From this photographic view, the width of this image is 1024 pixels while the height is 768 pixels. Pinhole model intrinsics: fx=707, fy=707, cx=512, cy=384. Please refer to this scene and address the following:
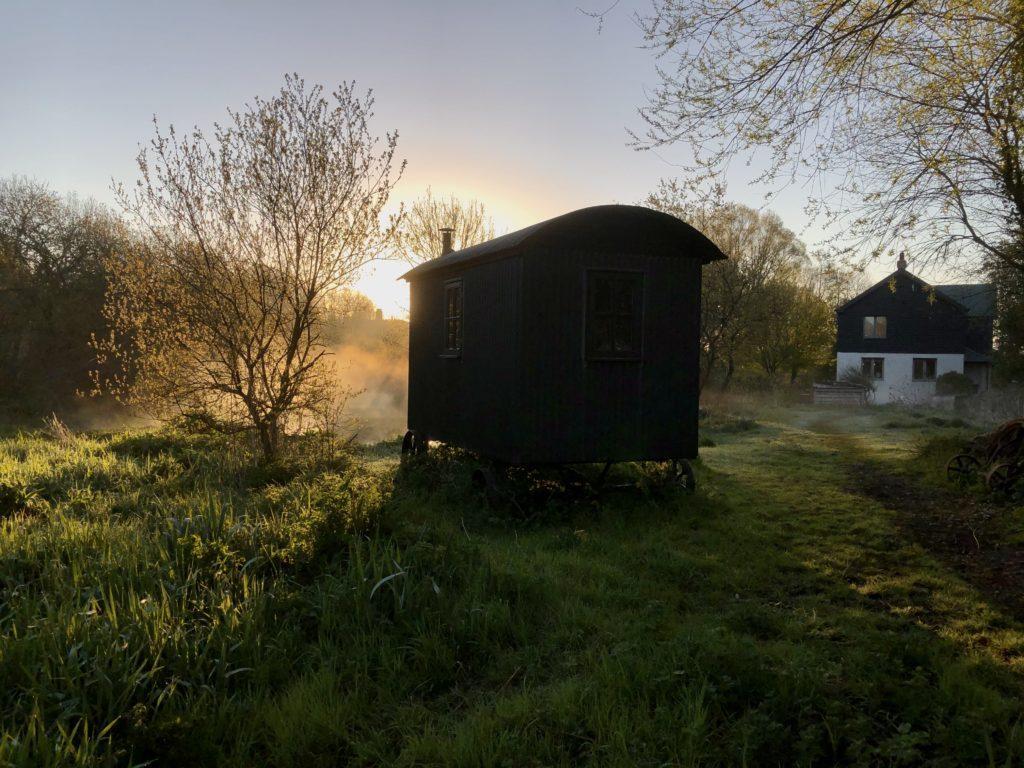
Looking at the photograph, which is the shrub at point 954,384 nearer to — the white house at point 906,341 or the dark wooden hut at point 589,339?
the white house at point 906,341

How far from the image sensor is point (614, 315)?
9742mm

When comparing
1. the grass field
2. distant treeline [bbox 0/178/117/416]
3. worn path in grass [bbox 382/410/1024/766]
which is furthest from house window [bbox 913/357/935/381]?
distant treeline [bbox 0/178/117/416]

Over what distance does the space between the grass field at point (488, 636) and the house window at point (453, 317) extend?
3.41 metres

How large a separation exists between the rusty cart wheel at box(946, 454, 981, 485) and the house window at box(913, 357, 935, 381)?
31881mm

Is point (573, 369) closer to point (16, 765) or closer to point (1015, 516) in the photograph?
point (1015, 516)

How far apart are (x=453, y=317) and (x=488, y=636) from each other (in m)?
7.48

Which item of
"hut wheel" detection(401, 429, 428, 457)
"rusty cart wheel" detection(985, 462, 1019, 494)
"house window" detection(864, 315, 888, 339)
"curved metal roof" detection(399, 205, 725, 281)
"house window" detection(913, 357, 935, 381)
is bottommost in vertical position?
"hut wheel" detection(401, 429, 428, 457)

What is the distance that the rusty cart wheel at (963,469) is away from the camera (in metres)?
10.4

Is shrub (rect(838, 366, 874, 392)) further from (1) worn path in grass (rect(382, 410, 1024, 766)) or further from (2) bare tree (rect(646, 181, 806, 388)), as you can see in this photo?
(1) worn path in grass (rect(382, 410, 1024, 766))

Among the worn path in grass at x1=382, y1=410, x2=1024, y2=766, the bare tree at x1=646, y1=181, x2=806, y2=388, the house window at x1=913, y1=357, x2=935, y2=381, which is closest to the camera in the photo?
the worn path in grass at x1=382, y1=410, x2=1024, y2=766

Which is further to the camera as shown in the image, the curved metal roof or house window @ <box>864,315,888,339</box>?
house window @ <box>864,315,888,339</box>

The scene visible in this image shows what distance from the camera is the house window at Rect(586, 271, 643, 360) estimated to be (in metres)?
9.61

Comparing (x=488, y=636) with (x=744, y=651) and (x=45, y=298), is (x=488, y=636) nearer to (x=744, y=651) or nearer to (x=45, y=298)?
(x=744, y=651)

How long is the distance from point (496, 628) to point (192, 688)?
1.91 meters
